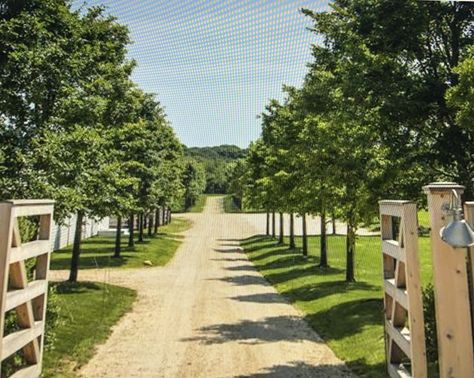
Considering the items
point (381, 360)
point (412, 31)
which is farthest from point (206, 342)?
point (412, 31)

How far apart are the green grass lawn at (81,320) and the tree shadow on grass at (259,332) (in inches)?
90.3

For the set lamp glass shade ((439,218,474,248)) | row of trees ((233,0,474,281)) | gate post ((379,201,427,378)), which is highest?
row of trees ((233,0,474,281))

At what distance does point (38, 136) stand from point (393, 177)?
27.0 feet

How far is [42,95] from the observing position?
11.6 metres

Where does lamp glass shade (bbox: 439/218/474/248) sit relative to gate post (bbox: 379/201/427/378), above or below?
above

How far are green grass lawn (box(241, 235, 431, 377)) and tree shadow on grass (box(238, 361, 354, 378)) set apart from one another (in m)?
0.30

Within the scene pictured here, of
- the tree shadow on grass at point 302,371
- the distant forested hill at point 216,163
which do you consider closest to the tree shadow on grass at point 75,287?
the tree shadow on grass at point 302,371

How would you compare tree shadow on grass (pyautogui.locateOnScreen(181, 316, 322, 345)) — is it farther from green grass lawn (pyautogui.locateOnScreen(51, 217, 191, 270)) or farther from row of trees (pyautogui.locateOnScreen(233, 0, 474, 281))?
green grass lawn (pyautogui.locateOnScreen(51, 217, 191, 270))

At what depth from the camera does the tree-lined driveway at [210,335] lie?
8477 mm

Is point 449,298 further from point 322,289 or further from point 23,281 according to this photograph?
point 322,289

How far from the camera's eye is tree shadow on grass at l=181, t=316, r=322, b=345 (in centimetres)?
1059

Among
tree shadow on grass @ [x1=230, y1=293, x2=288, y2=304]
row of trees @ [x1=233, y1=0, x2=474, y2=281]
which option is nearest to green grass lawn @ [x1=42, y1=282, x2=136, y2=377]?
tree shadow on grass @ [x1=230, y1=293, x2=288, y2=304]

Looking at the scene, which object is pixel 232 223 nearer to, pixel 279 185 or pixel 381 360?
pixel 279 185

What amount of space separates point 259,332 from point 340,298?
463 centimetres
